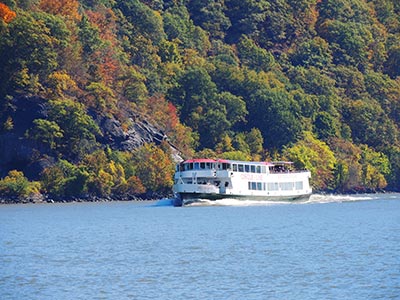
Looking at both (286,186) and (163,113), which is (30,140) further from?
(286,186)

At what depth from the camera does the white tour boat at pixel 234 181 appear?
129375 millimetres

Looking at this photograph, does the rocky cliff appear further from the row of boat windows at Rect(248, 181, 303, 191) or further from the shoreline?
the row of boat windows at Rect(248, 181, 303, 191)

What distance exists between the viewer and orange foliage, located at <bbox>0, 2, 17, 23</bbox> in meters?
168

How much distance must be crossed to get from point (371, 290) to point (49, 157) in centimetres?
10551

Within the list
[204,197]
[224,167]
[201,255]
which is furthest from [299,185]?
[201,255]

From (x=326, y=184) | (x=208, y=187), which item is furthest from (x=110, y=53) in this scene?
(x=208, y=187)

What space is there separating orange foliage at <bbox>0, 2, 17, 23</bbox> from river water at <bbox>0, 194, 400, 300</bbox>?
181 ft

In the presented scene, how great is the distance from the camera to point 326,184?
199750 mm

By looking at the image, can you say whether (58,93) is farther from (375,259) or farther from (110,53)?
(375,259)

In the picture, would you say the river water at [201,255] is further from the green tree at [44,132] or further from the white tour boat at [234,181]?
the green tree at [44,132]

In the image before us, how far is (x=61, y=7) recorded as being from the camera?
186750mm

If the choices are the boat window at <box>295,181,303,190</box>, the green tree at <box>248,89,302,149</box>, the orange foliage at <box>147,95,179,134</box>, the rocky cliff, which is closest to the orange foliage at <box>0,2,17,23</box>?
the rocky cliff

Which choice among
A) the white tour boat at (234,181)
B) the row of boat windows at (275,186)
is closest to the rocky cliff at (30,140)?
the white tour boat at (234,181)

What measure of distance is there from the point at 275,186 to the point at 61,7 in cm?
6128
